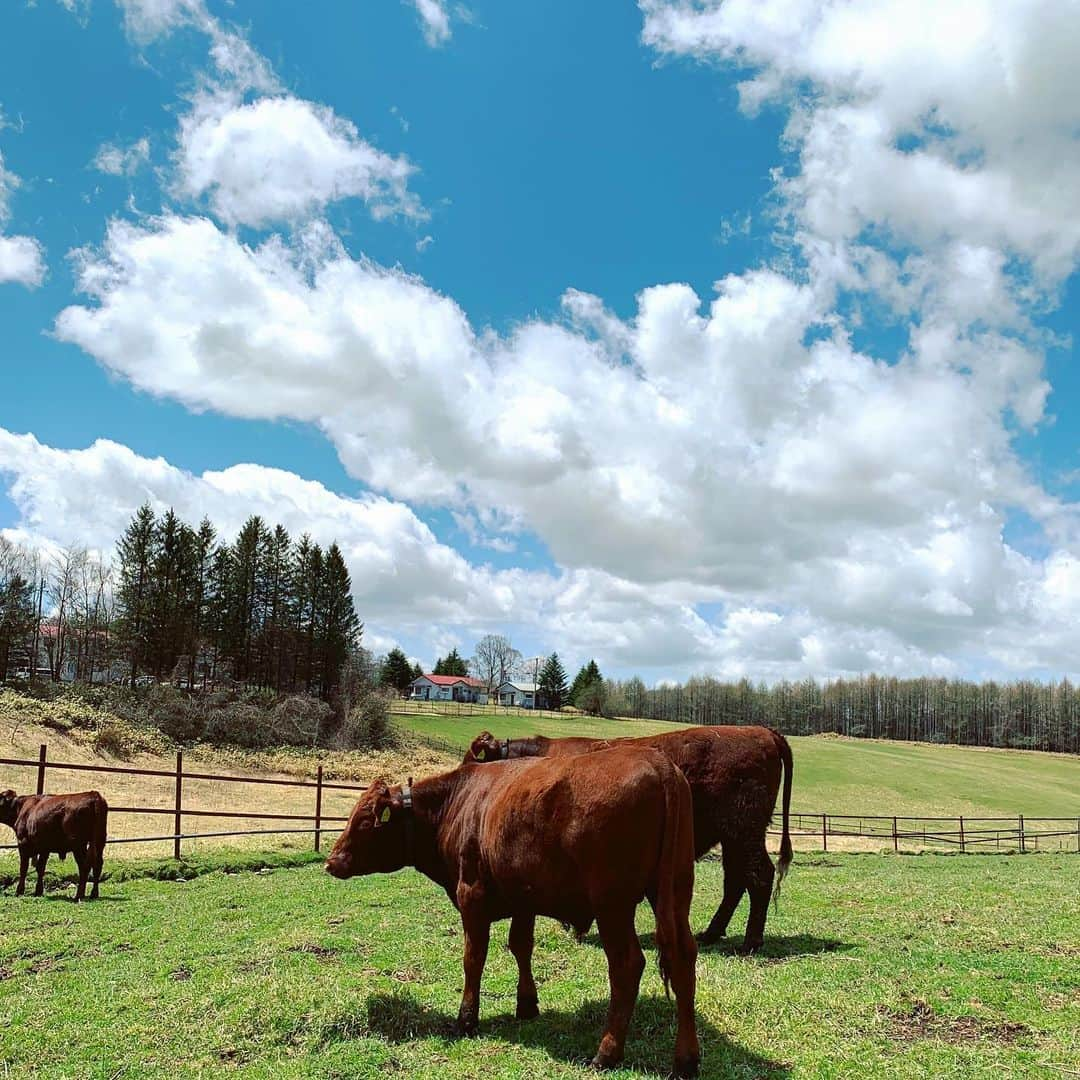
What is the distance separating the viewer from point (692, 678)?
12694 centimetres

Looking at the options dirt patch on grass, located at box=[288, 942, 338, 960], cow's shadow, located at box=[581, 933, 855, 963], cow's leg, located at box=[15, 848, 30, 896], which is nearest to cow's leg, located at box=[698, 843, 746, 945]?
cow's shadow, located at box=[581, 933, 855, 963]

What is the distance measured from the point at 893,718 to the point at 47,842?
127649 millimetres

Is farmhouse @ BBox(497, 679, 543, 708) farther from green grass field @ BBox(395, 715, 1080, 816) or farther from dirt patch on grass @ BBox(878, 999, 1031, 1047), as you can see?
dirt patch on grass @ BBox(878, 999, 1031, 1047)

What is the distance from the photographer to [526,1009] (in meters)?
6.03

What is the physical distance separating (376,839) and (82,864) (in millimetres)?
7050

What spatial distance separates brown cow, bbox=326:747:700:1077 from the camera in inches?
203

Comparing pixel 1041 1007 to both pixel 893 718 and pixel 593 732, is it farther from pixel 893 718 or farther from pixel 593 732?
pixel 893 718

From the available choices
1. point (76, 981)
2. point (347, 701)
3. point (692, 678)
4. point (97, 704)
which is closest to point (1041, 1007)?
point (76, 981)

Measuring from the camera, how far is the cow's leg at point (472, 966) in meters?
5.82

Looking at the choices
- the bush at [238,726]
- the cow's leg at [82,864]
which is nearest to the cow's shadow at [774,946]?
the cow's leg at [82,864]

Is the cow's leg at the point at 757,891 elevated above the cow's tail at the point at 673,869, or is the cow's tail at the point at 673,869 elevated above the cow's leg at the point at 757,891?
the cow's tail at the point at 673,869

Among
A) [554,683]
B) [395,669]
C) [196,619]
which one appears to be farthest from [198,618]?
[554,683]

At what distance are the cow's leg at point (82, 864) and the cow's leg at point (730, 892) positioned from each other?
8.59 metres

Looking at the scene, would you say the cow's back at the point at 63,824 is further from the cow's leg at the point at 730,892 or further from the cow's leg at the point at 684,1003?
the cow's leg at the point at 684,1003
